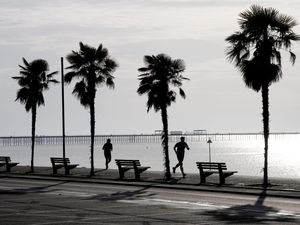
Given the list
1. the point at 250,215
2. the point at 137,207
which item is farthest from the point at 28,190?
the point at 250,215

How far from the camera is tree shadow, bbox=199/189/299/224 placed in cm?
1961

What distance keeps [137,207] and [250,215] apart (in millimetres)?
4097

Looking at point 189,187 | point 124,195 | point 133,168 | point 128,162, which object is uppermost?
point 128,162

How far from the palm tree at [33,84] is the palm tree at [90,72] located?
4852 mm

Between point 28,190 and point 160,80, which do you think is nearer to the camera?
point 28,190

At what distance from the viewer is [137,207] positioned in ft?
77.4

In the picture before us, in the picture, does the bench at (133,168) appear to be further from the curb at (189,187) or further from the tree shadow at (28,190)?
the tree shadow at (28,190)

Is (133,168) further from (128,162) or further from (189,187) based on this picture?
(189,187)

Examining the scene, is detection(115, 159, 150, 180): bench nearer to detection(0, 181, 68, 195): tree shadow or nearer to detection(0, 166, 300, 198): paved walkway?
detection(0, 166, 300, 198): paved walkway

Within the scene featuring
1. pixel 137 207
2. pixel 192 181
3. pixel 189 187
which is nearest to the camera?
pixel 137 207

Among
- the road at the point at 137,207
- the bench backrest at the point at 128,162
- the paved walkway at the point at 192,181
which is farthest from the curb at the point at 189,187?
the bench backrest at the point at 128,162

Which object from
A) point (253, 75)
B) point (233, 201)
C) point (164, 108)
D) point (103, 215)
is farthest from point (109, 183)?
point (103, 215)

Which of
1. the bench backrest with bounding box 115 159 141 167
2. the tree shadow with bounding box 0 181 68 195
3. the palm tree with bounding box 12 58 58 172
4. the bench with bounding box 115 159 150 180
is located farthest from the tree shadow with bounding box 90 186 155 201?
the palm tree with bounding box 12 58 58 172

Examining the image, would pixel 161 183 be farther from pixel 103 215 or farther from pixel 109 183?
pixel 103 215
